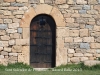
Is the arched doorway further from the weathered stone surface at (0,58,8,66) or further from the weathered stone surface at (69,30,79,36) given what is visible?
the weathered stone surface at (0,58,8,66)

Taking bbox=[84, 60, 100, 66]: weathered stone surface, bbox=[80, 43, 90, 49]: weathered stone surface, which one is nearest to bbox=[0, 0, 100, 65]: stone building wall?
bbox=[80, 43, 90, 49]: weathered stone surface

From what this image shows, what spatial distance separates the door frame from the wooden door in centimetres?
30

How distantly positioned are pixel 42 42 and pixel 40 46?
0.16 m

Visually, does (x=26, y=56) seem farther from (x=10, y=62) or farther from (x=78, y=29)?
(x=78, y=29)

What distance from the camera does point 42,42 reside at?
948 centimetres

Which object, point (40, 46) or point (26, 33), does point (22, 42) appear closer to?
point (26, 33)

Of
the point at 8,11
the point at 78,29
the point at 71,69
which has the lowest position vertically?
the point at 71,69

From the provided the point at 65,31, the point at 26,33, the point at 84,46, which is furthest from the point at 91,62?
the point at 26,33

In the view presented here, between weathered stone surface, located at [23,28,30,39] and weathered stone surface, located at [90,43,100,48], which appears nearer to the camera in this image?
weathered stone surface, located at [23,28,30,39]

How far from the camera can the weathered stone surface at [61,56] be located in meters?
9.24

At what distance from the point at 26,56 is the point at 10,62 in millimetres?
579

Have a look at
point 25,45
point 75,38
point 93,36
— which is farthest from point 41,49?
point 93,36

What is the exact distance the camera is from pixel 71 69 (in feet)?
28.4

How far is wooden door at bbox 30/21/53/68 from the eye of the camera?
9.47 m
